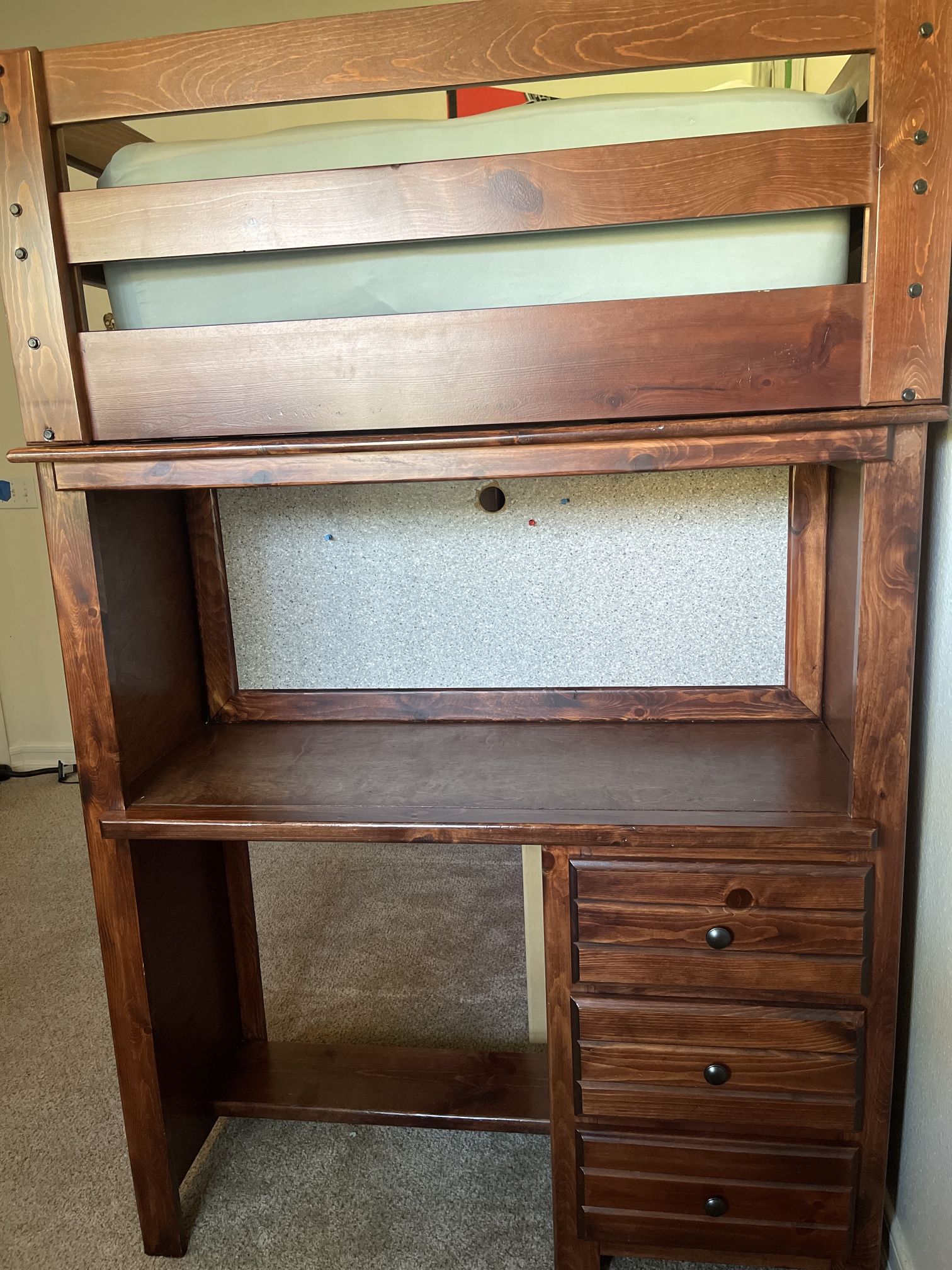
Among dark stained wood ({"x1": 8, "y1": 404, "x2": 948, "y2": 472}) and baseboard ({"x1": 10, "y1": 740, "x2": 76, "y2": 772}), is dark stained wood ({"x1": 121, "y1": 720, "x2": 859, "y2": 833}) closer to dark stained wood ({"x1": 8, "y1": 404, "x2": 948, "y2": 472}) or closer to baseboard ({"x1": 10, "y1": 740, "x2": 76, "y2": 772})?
dark stained wood ({"x1": 8, "y1": 404, "x2": 948, "y2": 472})

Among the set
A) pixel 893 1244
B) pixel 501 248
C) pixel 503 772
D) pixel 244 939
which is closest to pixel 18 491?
pixel 244 939

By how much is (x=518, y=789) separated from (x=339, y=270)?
704 mm

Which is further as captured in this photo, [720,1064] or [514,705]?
[514,705]

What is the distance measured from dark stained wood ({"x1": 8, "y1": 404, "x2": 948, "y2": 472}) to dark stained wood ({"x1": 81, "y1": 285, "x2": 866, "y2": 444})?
1 centimetres

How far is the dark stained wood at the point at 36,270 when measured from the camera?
3.54ft

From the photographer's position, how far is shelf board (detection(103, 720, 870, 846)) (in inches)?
47.7

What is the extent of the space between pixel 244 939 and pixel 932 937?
117 centimetres

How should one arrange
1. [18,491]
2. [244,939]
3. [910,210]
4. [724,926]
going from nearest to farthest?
1. [910,210]
2. [724,926]
3. [244,939]
4. [18,491]

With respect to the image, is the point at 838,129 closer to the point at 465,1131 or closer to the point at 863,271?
the point at 863,271

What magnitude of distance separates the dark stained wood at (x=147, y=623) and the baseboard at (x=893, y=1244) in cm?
124

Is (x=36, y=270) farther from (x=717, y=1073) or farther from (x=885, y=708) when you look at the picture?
(x=717, y=1073)

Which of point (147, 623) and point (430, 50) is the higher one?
point (430, 50)

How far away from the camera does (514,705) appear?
5.08 ft

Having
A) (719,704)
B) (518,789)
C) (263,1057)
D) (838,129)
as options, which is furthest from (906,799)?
(263,1057)
